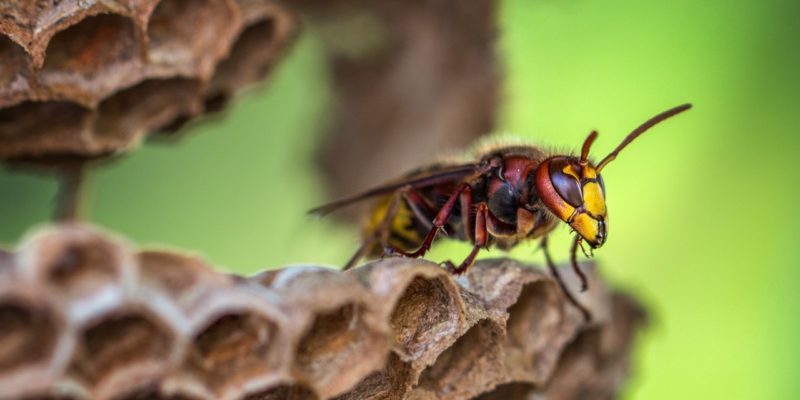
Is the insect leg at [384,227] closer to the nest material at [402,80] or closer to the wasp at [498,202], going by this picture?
the wasp at [498,202]

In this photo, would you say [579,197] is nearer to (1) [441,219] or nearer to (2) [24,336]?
(1) [441,219]

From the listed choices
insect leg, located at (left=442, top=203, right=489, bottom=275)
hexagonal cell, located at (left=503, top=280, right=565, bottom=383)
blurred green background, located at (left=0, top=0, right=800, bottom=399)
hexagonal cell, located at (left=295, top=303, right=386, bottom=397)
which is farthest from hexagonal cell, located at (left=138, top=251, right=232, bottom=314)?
blurred green background, located at (left=0, top=0, right=800, bottom=399)

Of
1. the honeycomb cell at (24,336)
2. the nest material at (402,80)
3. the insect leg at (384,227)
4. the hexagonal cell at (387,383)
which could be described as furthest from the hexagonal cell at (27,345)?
the nest material at (402,80)

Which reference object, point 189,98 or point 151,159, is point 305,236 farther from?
point 189,98

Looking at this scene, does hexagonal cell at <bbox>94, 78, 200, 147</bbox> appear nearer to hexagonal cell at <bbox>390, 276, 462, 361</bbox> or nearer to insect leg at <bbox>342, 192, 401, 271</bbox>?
insect leg at <bbox>342, 192, 401, 271</bbox>

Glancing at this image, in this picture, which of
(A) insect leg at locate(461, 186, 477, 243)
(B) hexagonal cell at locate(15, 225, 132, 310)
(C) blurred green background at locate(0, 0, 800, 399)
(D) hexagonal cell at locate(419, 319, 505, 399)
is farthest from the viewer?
(C) blurred green background at locate(0, 0, 800, 399)

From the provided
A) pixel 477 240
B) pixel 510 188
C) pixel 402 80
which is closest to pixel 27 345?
pixel 477 240

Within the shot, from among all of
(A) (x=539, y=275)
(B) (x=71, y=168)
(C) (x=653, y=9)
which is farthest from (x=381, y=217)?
(C) (x=653, y=9)
